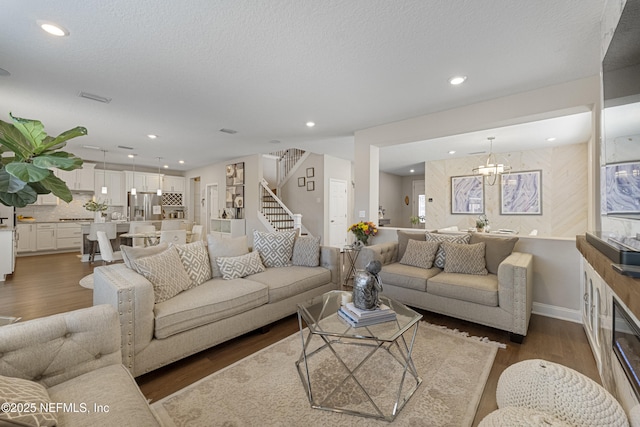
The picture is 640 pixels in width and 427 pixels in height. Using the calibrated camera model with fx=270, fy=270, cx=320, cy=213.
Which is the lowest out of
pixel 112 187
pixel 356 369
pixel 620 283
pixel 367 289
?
pixel 356 369

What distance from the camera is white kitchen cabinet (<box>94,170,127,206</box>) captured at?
7.81 metres

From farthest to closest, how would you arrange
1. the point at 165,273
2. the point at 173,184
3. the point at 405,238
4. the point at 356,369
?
the point at 173,184 → the point at 405,238 → the point at 165,273 → the point at 356,369

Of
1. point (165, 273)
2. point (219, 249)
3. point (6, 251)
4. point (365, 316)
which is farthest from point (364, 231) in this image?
point (6, 251)

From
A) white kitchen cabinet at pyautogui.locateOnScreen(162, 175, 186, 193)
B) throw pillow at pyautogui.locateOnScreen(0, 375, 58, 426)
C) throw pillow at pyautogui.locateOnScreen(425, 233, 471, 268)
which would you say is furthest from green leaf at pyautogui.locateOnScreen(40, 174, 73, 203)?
white kitchen cabinet at pyautogui.locateOnScreen(162, 175, 186, 193)

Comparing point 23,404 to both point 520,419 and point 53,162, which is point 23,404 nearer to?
point 53,162

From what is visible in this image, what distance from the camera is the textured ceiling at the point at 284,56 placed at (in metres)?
1.85

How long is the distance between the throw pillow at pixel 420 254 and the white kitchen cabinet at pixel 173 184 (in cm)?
861

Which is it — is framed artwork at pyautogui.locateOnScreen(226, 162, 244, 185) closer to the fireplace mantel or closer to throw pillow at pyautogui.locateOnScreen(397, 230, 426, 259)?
throw pillow at pyautogui.locateOnScreen(397, 230, 426, 259)

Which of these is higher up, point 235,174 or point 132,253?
point 235,174

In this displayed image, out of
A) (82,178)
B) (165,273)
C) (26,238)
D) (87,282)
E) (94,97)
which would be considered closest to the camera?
(165,273)

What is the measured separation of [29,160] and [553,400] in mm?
2601

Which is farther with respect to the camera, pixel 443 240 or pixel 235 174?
pixel 235 174

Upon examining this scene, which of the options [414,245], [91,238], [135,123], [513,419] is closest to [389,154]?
[414,245]

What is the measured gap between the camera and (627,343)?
131 cm
